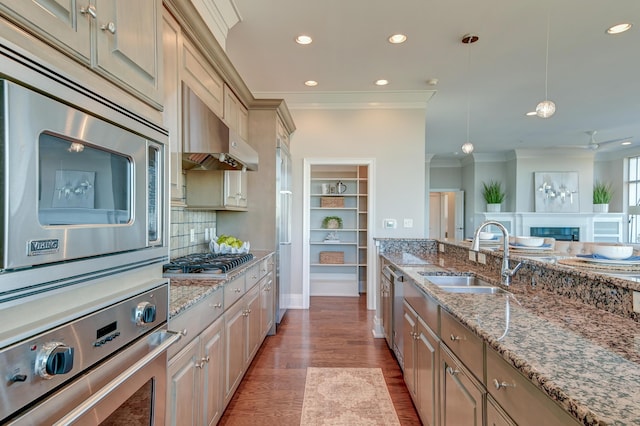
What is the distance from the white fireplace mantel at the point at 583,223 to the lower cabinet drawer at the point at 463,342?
25.6 ft

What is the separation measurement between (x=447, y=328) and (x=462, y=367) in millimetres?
211

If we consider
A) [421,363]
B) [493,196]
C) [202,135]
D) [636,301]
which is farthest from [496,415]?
[493,196]

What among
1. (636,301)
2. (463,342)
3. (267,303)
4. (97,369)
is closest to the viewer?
(97,369)

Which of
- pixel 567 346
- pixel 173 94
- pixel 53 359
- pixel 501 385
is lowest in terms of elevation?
pixel 501 385

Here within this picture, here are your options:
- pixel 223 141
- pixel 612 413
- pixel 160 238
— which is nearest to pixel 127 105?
pixel 160 238

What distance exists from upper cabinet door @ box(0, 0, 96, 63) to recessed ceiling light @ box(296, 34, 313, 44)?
2.56 meters

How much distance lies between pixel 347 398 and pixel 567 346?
1.72 meters

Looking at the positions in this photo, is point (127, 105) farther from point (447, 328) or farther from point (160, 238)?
point (447, 328)

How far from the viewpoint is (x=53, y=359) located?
2.28 ft

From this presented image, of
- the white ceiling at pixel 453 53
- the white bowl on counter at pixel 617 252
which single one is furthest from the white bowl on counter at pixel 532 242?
the white ceiling at pixel 453 53

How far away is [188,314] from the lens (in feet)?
4.85

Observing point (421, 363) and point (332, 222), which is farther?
point (332, 222)

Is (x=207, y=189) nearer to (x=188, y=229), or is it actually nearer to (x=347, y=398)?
(x=188, y=229)

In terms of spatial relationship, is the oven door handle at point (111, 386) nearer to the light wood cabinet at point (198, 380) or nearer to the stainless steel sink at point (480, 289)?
the light wood cabinet at point (198, 380)
